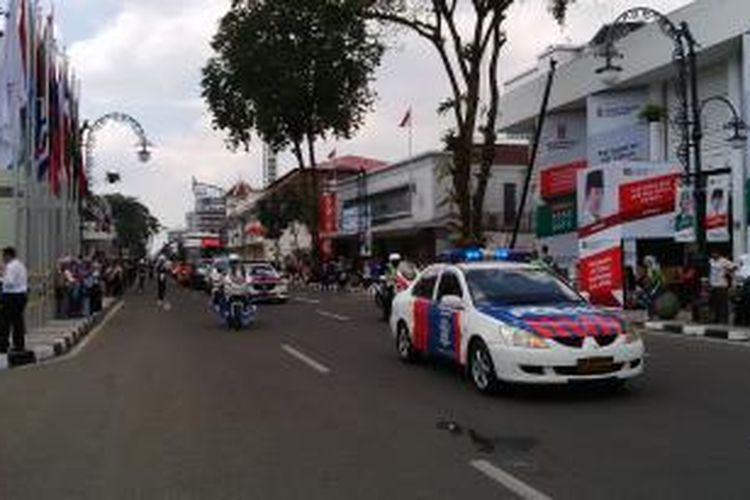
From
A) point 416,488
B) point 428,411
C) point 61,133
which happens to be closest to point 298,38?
point 61,133

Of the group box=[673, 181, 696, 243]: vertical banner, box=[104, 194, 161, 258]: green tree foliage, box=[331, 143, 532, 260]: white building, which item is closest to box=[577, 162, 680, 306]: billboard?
box=[673, 181, 696, 243]: vertical banner

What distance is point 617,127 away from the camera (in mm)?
41469

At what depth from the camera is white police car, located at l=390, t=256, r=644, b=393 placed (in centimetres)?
1273

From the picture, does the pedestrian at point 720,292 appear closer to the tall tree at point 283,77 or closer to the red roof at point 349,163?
the tall tree at point 283,77

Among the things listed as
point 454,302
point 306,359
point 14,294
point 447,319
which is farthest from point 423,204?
point 454,302

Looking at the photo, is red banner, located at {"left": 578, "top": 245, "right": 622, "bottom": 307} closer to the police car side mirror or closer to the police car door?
the police car door

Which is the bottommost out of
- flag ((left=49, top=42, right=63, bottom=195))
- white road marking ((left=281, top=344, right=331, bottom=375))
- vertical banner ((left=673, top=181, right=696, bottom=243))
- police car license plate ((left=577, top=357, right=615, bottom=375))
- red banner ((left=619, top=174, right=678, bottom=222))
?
white road marking ((left=281, top=344, right=331, bottom=375))

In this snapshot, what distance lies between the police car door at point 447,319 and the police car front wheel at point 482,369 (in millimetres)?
590

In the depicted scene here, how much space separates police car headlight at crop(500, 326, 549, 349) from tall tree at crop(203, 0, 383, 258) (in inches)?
1855

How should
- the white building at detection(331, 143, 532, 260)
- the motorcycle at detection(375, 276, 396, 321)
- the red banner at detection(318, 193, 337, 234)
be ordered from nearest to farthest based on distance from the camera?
the motorcycle at detection(375, 276, 396, 321), the white building at detection(331, 143, 532, 260), the red banner at detection(318, 193, 337, 234)

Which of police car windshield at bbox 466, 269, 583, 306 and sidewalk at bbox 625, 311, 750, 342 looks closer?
police car windshield at bbox 466, 269, 583, 306

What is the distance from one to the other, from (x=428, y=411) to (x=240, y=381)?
12.5 ft

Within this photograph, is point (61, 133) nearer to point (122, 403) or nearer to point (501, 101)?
point (122, 403)

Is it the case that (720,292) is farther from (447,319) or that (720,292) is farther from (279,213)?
(279,213)
